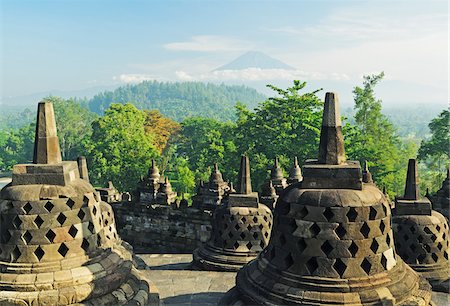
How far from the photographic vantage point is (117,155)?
40.0m

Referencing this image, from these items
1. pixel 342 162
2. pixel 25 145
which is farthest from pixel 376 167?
pixel 25 145

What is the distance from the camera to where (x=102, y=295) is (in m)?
6.18

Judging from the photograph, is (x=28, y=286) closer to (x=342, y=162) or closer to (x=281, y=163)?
(x=342, y=162)

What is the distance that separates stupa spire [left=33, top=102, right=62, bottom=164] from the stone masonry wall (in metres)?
13.6

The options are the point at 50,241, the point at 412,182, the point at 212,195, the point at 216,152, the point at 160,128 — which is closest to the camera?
the point at 50,241

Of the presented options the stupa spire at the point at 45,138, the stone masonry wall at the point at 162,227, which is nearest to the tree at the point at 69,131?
the stone masonry wall at the point at 162,227

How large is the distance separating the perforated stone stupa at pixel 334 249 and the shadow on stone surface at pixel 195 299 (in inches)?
149

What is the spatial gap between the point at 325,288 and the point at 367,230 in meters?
0.98

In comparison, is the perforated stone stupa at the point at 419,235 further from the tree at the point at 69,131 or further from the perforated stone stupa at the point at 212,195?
the tree at the point at 69,131

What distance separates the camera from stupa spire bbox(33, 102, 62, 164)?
6.41 meters

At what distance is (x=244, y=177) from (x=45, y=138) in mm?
6052

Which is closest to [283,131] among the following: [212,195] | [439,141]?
[439,141]

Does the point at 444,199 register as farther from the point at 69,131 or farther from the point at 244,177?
the point at 69,131

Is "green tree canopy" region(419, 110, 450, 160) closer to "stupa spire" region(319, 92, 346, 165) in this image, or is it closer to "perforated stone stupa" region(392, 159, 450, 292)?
"perforated stone stupa" region(392, 159, 450, 292)
